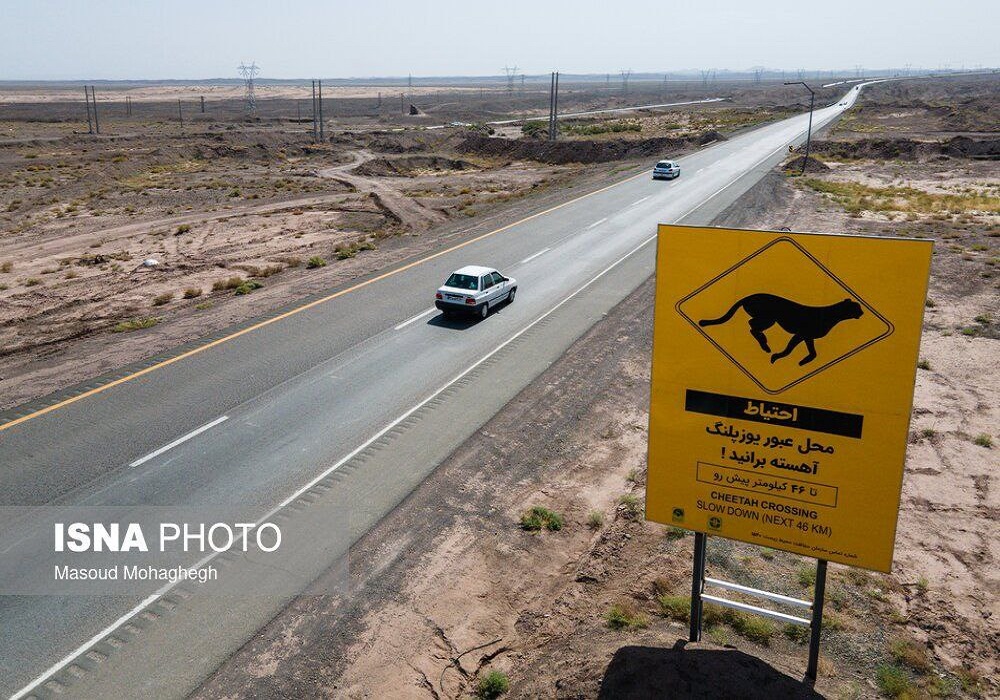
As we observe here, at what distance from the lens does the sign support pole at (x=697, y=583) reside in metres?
8.82

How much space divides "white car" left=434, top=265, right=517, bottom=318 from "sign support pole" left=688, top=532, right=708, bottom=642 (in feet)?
55.0

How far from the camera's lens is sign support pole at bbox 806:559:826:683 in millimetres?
8258

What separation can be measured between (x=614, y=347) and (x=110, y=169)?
5881cm

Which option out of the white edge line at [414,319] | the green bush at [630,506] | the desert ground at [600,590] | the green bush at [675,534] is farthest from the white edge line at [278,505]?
the green bush at [675,534]

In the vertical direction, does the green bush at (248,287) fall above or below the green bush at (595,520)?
above

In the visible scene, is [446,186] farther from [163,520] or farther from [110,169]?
[163,520]

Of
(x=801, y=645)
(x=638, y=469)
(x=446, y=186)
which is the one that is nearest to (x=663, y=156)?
(x=446, y=186)

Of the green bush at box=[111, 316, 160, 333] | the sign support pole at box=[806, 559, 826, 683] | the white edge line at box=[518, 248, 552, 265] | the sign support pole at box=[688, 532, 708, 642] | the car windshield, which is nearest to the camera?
the sign support pole at box=[806, 559, 826, 683]

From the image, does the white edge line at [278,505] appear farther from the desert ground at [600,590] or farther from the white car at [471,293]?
the desert ground at [600,590]

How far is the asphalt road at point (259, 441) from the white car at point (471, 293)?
22.5 inches

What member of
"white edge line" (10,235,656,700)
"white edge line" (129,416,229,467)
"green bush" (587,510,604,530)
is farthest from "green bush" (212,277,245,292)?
"green bush" (587,510,604,530)

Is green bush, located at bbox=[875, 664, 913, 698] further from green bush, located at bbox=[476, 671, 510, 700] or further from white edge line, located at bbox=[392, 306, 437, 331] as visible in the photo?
white edge line, located at bbox=[392, 306, 437, 331]

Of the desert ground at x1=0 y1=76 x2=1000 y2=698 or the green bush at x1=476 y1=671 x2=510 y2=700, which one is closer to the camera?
the green bush at x1=476 y1=671 x2=510 y2=700

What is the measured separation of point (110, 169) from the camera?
65.8 metres
